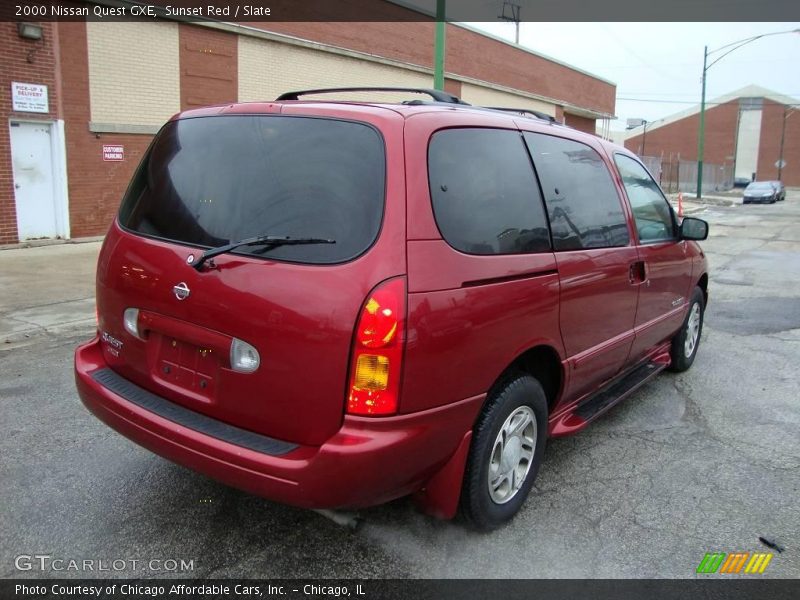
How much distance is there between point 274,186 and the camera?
2561 millimetres

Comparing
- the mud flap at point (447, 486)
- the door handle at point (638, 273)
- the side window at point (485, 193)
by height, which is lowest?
the mud flap at point (447, 486)

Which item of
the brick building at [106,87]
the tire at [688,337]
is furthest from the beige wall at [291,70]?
the tire at [688,337]

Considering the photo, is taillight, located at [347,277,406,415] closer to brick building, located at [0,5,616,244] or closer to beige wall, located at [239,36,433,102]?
brick building, located at [0,5,616,244]

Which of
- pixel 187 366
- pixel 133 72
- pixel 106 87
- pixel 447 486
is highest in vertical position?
pixel 133 72

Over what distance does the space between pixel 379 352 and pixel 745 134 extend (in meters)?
82.3

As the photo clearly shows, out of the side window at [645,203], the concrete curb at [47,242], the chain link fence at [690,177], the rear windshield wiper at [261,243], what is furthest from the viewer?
the chain link fence at [690,177]

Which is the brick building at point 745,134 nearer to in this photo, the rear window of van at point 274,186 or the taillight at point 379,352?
the rear window of van at point 274,186

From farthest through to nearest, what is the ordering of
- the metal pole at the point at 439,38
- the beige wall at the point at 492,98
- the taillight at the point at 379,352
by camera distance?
the beige wall at the point at 492,98
the metal pole at the point at 439,38
the taillight at the point at 379,352

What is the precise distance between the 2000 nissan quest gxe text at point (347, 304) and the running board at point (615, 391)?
0.98ft

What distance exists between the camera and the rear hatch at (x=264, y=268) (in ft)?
7.66

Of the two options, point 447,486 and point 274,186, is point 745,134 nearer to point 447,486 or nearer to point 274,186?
point 447,486

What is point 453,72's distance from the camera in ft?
78.0

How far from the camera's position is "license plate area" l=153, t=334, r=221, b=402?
2.57 metres

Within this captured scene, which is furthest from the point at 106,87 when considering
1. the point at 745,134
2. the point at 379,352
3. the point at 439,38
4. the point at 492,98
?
the point at 745,134
